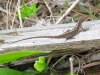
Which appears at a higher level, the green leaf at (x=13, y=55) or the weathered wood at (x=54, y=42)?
the weathered wood at (x=54, y=42)

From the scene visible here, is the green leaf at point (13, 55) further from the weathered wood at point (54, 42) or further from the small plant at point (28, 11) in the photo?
the small plant at point (28, 11)

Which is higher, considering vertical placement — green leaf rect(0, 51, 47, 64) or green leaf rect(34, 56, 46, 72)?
green leaf rect(0, 51, 47, 64)

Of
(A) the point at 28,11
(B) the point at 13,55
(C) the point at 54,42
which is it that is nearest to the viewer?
(B) the point at 13,55

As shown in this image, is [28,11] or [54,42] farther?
[28,11]

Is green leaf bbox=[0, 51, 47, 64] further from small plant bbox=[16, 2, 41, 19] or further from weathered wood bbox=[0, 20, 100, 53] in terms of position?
small plant bbox=[16, 2, 41, 19]

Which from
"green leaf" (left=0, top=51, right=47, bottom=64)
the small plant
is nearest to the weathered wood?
"green leaf" (left=0, top=51, right=47, bottom=64)

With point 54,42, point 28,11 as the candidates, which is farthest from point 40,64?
point 28,11

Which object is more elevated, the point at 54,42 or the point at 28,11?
the point at 28,11

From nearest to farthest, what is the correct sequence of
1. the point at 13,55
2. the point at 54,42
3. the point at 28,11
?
the point at 13,55 < the point at 54,42 < the point at 28,11

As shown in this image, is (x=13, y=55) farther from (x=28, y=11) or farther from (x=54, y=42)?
(x=28, y=11)

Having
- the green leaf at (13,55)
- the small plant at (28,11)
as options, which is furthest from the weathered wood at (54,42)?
the small plant at (28,11)
